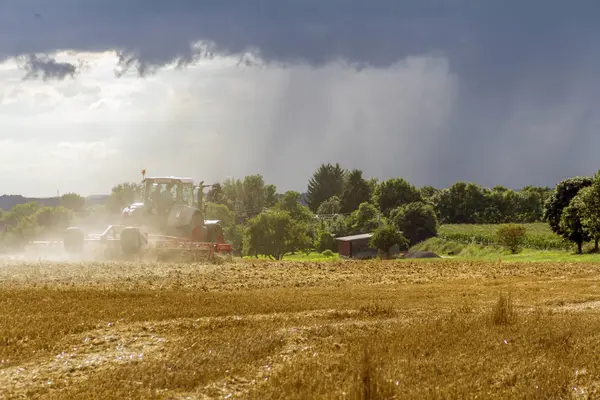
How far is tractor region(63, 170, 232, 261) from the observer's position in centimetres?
2767

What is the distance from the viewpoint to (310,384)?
9.60 meters

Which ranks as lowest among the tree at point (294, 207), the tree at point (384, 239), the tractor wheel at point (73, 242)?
the tree at point (384, 239)

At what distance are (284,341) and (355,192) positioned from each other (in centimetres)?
12950

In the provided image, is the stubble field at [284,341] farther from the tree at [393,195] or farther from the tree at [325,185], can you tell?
the tree at [325,185]

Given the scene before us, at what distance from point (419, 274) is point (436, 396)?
1895 centimetres

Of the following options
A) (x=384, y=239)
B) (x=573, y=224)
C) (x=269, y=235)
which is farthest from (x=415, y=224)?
(x=573, y=224)

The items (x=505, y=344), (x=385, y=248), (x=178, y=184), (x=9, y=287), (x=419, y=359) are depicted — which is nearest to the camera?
(x=419, y=359)

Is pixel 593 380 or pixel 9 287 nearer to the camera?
pixel 593 380

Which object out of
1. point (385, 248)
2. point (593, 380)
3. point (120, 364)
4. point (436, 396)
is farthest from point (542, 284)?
point (385, 248)

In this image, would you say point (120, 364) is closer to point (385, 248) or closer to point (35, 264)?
point (35, 264)

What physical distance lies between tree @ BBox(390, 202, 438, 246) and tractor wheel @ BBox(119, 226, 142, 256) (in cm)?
7721

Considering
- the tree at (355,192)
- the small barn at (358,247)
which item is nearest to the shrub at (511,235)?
the small barn at (358,247)

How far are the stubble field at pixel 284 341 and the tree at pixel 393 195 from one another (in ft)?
339

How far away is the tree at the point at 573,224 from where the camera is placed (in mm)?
56281
